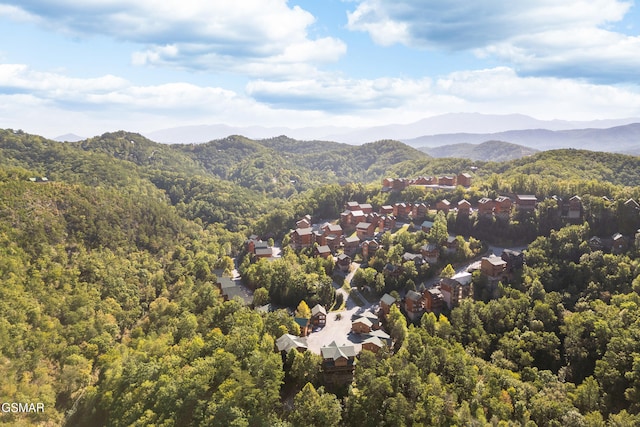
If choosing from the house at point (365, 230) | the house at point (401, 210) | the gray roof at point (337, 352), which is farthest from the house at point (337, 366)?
the house at point (401, 210)

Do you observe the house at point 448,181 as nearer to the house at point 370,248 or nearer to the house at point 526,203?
the house at point 526,203

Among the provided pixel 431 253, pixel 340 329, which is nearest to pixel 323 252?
pixel 431 253

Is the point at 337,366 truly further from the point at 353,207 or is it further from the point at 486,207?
the point at 353,207

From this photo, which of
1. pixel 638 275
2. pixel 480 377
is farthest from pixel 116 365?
pixel 638 275

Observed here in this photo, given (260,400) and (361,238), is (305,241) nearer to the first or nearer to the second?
(361,238)

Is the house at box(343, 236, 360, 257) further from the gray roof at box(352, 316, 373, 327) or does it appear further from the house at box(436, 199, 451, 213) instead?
the gray roof at box(352, 316, 373, 327)
